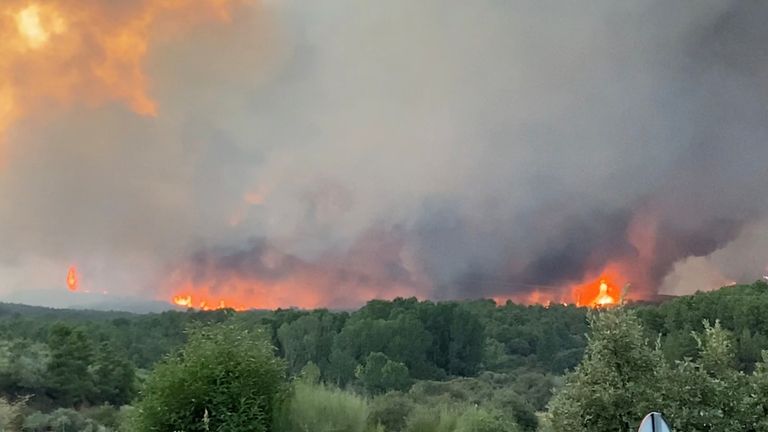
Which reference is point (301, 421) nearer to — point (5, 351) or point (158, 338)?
point (5, 351)

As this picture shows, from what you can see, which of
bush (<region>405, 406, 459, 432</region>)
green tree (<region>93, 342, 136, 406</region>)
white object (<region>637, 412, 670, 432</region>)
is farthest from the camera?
green tree (<region>93, 342, 136, 406</region>)

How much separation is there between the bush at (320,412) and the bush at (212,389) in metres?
0.46

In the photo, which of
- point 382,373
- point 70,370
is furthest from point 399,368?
point 70,370

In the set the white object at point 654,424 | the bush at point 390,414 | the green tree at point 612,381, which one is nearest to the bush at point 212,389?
the bush at point 390,414

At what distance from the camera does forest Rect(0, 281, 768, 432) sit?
41.4ft

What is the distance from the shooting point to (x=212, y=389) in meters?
17.1

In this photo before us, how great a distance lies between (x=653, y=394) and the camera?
12234mm

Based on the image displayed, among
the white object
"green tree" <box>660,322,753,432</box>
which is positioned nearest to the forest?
"green tree" <box>660,322,753,432</box>

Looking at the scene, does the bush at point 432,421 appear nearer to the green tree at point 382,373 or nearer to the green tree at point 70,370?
the green tree at point 382,373

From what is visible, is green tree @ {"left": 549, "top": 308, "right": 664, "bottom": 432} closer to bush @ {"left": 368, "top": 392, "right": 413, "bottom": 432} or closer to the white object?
the white object

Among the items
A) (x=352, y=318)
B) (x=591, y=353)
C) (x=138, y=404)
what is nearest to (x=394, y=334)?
(x=352, y=318)

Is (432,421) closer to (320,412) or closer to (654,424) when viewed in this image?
(320,412)

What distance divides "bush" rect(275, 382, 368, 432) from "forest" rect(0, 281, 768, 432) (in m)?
0.04

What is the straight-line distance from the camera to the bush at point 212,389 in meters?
16.8
